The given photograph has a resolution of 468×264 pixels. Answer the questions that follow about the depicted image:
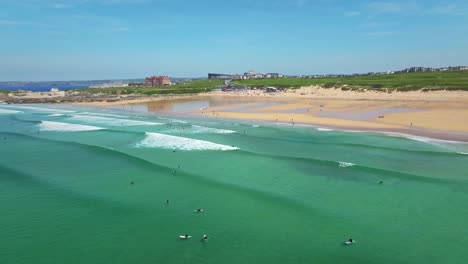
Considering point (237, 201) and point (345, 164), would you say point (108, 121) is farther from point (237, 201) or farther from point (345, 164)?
point (237, 201)

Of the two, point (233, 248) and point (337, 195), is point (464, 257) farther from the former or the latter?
point (233, 248)

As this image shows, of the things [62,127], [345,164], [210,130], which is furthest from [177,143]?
[62,127]

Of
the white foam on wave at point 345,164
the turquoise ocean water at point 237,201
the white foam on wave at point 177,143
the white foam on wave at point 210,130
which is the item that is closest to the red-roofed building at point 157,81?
the white foam on wave at point 210,130

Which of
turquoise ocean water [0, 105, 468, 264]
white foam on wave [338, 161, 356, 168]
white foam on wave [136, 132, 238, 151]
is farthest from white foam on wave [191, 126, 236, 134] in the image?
white foam on wave [338, 161, 356, 168]

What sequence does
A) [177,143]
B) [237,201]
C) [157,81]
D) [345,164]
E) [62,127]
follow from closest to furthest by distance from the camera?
[237,201], [345,164], [177,143], [62,127], [157,81]

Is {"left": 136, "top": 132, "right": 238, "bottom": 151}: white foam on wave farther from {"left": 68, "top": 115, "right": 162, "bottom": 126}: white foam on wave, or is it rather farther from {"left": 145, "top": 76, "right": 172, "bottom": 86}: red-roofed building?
{"left": 145, "top": 76, "right": 172, "bottom": 86}: red-roofed building
